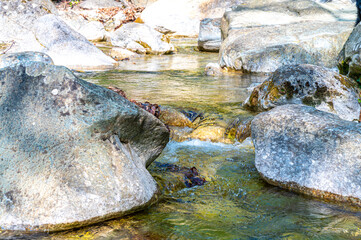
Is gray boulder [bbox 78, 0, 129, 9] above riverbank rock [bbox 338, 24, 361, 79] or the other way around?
above

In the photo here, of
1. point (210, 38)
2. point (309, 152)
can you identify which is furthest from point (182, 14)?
point (309, 152)

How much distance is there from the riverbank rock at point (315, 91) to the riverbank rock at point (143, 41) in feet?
31.4

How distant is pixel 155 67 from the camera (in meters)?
11.8

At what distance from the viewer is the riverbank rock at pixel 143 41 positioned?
601 inches

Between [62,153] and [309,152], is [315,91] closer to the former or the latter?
[309,152]

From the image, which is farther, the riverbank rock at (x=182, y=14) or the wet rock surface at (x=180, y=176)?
the riverbank rock at (x=182, y=14)

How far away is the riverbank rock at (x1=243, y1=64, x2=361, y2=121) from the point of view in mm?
5941

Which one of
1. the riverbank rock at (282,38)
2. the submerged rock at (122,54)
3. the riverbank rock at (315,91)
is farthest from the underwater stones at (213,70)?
the riverbank rock at (315,91)

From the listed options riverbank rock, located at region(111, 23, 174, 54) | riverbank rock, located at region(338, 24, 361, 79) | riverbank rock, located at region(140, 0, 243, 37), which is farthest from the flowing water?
riverbank rock, located at region(140, 0, 243, 37)

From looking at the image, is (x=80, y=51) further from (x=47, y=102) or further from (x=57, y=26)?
(x=47, y=102)

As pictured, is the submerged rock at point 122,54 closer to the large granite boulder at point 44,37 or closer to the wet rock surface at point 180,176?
the large granite boulder at point 44,37

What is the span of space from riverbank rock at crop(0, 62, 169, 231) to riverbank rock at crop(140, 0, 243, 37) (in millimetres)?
19015

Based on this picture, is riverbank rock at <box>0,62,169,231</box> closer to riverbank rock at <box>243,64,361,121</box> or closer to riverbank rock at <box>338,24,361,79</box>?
riverbank rock at <box>243,64,361,121</box>

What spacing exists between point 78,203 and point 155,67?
30.8ft
